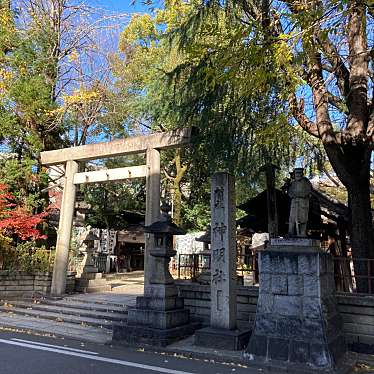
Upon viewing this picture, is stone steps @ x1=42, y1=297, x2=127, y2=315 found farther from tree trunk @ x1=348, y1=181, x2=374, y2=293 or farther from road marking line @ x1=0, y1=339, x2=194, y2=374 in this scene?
tree trunk @ x1=348, y1=181, x2=374, y2=293

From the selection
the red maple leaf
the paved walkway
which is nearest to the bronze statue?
the paved walkway

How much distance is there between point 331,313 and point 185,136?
21.1 feet

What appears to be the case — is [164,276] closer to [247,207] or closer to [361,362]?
[361,362]

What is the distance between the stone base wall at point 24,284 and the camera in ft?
47.0

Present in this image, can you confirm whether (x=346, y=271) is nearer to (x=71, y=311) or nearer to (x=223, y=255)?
(x=223, y=255)

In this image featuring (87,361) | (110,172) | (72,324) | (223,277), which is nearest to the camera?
(87,361)

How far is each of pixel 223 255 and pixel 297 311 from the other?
2002 millimetres

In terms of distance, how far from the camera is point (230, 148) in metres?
11.9

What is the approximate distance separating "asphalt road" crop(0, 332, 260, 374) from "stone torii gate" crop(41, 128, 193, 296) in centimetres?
358

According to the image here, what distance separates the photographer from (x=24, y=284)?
47.9 feet

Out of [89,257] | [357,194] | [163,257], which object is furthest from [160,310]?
[89,257]

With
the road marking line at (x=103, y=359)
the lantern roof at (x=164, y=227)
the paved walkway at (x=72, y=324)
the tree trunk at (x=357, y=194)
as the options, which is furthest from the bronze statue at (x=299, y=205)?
the paved walkway at (x=72, y=324)

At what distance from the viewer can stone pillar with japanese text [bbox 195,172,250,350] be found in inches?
328

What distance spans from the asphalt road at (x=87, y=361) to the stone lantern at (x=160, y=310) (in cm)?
47
